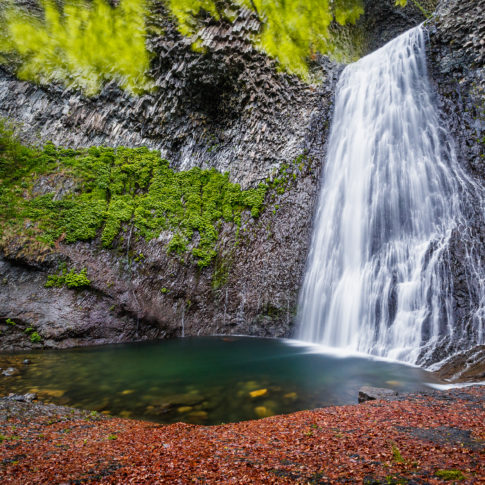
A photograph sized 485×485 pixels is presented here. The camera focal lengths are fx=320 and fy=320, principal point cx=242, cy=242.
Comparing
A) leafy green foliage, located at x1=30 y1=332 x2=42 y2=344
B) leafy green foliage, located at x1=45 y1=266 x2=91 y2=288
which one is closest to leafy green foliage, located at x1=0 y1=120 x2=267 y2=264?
leafy green foliage, located at x1=45 y1=266 x2=91 y2=288

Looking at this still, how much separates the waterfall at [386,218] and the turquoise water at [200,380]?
4.87 feet

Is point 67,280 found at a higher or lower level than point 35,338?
higher

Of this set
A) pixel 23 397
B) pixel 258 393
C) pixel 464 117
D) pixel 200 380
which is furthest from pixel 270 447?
pixel 464 117

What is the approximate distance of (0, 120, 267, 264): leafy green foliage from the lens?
43.0 ft

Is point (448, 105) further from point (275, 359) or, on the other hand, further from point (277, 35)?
point (275, 359)

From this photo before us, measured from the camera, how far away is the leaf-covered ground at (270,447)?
2922 millimetres

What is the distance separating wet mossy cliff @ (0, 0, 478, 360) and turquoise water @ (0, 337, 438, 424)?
7.27 ft

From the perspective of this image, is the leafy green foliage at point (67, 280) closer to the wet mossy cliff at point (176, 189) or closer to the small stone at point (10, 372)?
the wet mossy cliff at point (176, 189)

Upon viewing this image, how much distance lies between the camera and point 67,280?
12.0 meters

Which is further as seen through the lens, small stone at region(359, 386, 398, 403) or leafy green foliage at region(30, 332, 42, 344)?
leafy green foliage at region(30, 332, 42, 344)

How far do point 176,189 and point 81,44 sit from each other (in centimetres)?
979

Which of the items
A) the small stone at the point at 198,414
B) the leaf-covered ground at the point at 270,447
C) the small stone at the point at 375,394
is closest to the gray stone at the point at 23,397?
the leaf-covered ground at the point at 270,447

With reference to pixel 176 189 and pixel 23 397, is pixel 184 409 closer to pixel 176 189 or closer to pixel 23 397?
pixel 23 397

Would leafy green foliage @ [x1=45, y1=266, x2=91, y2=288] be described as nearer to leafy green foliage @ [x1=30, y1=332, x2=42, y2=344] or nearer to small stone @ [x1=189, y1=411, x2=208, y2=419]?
leafy green foliage @ [x1=30, y1=332, x2=42, y2=344]
